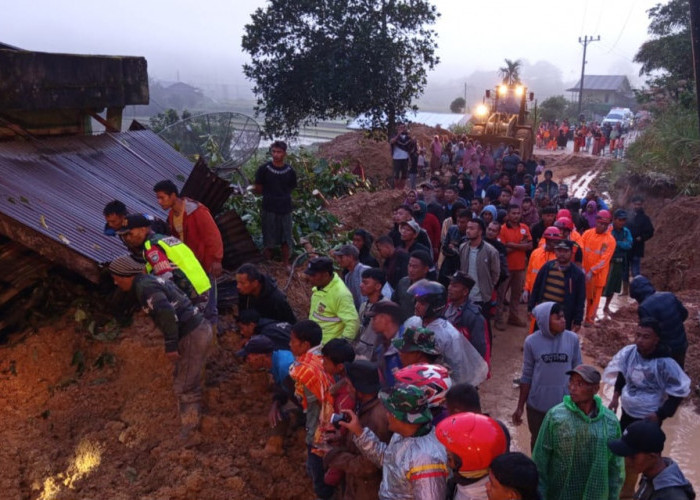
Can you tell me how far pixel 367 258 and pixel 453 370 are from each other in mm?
2383

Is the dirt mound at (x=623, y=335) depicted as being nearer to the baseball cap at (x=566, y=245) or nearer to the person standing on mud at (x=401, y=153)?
the baseball cap at (x=566, y=245)

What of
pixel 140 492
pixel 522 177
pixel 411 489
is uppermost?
pixel 522 177

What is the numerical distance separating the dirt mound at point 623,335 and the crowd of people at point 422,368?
1704 millimetres

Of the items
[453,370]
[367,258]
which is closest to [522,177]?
[367,258]

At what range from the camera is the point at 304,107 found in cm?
1808

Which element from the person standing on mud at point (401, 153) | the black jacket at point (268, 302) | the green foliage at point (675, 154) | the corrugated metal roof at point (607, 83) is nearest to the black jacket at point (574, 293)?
the black jacket at point (268, 302)

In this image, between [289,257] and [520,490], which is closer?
[520,490]

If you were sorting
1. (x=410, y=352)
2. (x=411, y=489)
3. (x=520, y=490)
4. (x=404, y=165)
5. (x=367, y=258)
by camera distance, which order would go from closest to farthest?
(x=520, y=490), (x=411, y=489), (x=410, y=352), (x=367, y=258), (x=404, y=165)

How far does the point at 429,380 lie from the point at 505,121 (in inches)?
776

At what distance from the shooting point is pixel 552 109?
49969mm

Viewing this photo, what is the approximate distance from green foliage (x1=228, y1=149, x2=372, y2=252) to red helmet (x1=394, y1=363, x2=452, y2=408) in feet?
16.4

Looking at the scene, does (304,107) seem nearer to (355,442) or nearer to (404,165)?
(404,165)

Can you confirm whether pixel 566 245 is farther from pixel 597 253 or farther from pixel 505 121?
pixel 505 121

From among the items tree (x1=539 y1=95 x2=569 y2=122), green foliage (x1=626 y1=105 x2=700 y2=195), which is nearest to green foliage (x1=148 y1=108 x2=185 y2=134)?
green foliage (x1=626 y1=105 x2=700 y2=195)
